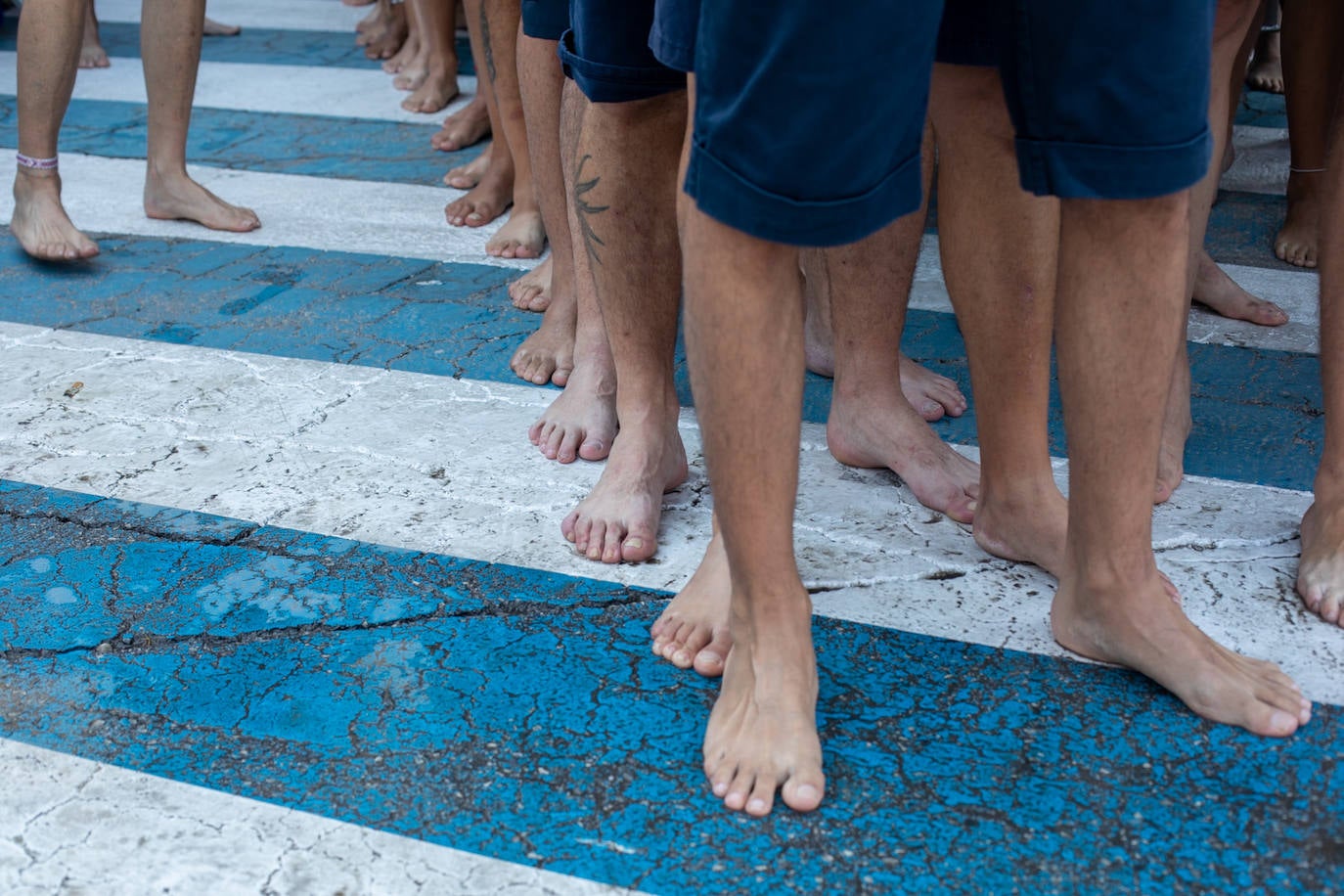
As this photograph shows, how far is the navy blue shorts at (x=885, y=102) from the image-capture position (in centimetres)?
127

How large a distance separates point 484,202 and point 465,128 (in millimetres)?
805

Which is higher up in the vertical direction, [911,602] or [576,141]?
[576,141]

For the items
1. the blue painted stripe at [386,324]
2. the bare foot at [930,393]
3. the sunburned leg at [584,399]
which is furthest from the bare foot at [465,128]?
the bare foot at [930,393]

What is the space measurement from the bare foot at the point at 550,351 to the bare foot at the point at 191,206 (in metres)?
1.31

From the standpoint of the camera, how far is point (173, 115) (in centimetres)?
379

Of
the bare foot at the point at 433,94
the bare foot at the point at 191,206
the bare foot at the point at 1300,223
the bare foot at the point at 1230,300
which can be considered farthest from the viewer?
the bare foot at the point at 433,94

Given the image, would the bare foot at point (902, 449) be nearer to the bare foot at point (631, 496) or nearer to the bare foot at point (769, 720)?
the bare foot at point (631, 496)

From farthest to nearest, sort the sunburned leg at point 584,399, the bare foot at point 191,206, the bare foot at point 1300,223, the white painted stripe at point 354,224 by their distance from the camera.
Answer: the bare foot at point 191,206 < the bare foot at point 1300,223 < the white painted stripe at point 354,224 < the sunburned leg at point 584,399

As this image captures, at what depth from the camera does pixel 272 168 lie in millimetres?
4352

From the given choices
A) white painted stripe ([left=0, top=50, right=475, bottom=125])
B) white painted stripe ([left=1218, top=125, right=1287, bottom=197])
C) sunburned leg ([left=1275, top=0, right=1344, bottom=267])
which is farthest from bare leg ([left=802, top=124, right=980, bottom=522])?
white painted stripe ([left=0, top=50, right=475, bottom=125])

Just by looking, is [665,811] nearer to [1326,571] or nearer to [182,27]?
[1326,571]

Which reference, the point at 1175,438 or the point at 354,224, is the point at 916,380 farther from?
the point at 354,224

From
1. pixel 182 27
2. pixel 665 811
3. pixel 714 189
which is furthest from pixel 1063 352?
pixel 182 27

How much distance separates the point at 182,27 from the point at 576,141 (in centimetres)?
200
